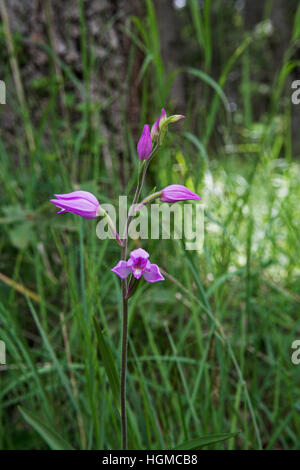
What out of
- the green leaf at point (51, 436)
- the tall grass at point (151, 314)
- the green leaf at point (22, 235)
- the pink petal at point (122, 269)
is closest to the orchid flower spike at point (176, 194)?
the pink petal at point (122, 269)

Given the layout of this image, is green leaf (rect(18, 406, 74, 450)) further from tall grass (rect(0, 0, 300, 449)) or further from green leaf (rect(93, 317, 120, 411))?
green leaf (rect(93, 317, 120, 411))

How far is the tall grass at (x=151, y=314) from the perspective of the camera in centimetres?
78

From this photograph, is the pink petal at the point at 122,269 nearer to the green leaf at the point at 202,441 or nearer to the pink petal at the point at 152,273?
the pink petal at the point at 152,273

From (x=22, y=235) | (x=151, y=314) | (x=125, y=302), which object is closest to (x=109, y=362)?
(x=125, y=302)

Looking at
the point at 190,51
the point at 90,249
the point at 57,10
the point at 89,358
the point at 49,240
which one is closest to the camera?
the point at 89,358

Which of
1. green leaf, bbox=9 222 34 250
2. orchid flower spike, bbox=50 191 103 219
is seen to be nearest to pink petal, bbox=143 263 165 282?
orchid flower spike, bbox=50 191 103 219

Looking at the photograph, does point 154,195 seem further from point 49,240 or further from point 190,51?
point 190,51

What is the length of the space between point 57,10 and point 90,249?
107cm

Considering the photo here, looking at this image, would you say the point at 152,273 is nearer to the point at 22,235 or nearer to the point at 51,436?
the point at 51,436

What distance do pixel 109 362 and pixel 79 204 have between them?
0.22 m

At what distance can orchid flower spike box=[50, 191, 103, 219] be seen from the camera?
538 millimetres

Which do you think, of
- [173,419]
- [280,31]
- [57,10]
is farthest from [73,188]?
[280,31]

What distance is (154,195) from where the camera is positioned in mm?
564

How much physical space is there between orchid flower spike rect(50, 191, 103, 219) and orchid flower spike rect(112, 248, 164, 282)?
0.09 meters
